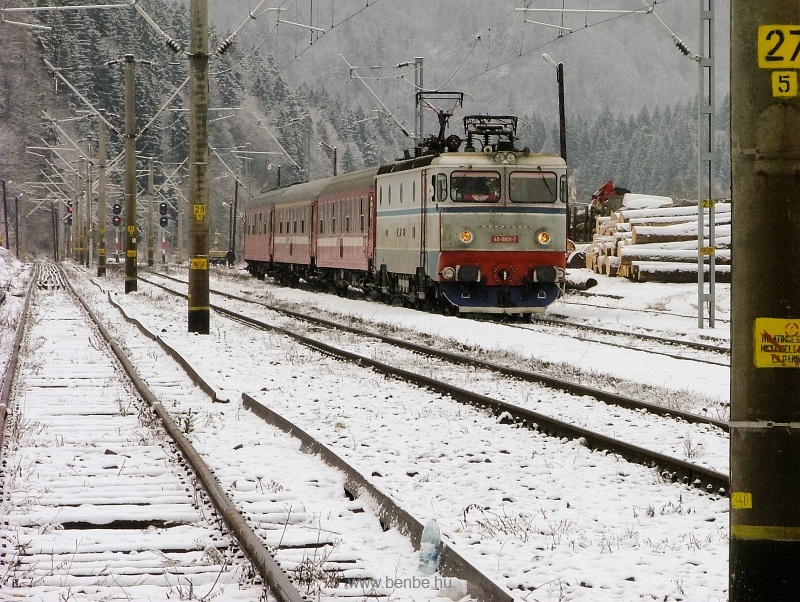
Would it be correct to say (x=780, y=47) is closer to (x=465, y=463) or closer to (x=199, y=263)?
(x=465, y=463)

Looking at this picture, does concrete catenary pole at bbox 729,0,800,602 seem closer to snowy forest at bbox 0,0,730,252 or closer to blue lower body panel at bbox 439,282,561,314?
blue lower body panel at bbox 439,282,561,314

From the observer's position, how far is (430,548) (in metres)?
5.91

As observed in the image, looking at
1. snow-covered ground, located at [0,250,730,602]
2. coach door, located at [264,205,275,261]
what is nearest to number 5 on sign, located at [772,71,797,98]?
snow-covered ground, located at [0,250,730,602]

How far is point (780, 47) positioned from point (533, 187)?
20425mm

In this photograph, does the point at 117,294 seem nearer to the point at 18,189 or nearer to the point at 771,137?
the point at 771,137

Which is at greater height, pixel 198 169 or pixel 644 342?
pixel 198 169

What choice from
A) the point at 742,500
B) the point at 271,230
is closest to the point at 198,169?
the point at 742,500

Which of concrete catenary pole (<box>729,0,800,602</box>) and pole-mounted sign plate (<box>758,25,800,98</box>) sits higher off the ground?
pole-mounted sign plate (<box>758,25,800,98</box>)

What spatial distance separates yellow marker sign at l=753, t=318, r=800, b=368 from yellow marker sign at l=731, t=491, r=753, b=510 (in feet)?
1.69

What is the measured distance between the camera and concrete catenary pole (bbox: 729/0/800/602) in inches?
177

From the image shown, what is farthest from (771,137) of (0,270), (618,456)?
(0,270)

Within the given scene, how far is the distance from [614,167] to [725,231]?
540 ft

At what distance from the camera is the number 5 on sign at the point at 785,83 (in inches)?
177

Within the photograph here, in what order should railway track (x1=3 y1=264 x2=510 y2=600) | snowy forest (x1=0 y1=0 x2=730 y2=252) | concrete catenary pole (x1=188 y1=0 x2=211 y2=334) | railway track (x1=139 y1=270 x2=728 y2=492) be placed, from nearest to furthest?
railway track (x1=3 y1=264 x2=510 y2=600) < railway track (x1=139 y1=270 x2=728 y2=492) < concrete catenary pole (x1=188 y1=0 x2=211 y2=334) < snowy forest (x1=0 y1=0 x2=730 y2=252)
